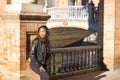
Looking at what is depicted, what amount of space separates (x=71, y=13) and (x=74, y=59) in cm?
1464

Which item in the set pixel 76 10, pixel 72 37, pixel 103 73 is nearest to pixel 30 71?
pixel 103 73

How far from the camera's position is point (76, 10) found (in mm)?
22781

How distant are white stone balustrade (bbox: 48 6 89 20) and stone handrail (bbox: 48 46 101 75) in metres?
11.4

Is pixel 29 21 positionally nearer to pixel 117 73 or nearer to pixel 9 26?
pixel 9 26

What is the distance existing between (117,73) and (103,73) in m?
0.45

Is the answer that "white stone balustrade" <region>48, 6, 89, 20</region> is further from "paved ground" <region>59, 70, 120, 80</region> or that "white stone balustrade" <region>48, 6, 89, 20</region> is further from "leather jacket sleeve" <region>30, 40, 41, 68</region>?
"leather jacket sleeve" <region>30, 40, 41, 68</region>

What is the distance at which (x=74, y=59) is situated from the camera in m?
8.84

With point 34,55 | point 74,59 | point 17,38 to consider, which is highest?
point 17,38

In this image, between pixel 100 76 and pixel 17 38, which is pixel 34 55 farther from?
pixel 100 76

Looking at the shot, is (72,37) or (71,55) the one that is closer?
(71,55)

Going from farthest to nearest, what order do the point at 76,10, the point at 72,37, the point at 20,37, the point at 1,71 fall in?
the point at 72,37, the point at 76,10, the point at 1,71, the point at 20,37

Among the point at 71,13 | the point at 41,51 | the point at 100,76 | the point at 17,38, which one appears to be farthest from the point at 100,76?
the point at 71,13

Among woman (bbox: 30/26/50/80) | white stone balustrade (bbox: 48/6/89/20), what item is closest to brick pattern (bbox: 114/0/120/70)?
woman (bbox: 30/26/50/80)

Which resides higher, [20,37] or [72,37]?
[20,37]
